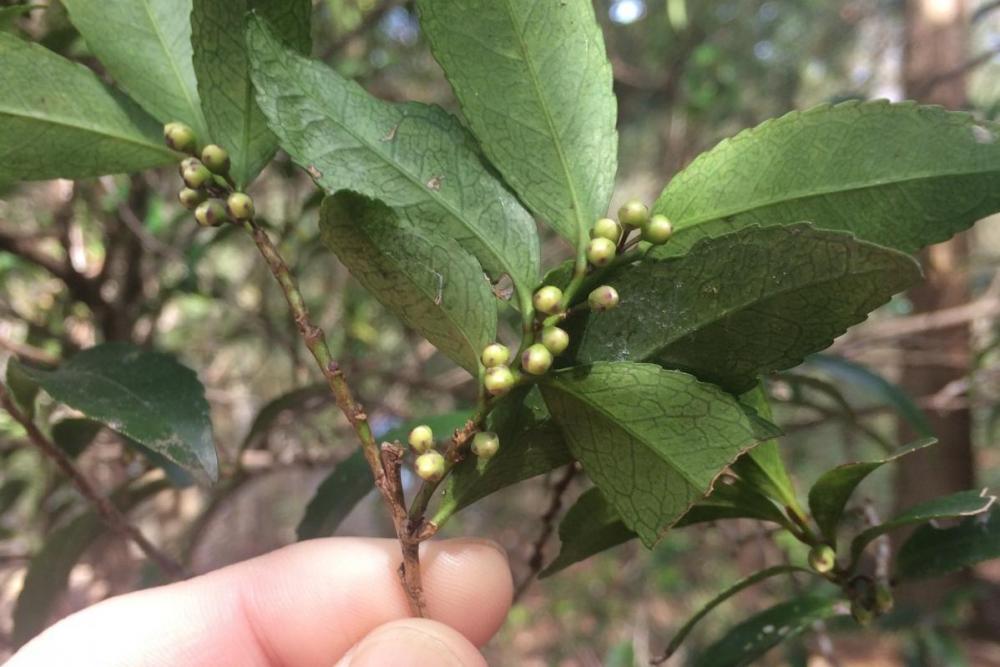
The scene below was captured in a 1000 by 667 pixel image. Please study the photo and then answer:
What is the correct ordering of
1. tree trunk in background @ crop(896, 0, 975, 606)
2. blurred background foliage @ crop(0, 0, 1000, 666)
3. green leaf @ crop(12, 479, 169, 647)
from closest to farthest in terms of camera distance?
green leaf @ crop(12, 479, 169, 647) < blurred background foliage @ crop(0, 0, 1000, 666) < tree trunk in background @ crop(896, 0, 975, 606)

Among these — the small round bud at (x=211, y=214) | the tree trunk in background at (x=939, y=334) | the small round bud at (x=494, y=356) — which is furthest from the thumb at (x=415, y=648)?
the tree trunk in background at (x=939, y=334)

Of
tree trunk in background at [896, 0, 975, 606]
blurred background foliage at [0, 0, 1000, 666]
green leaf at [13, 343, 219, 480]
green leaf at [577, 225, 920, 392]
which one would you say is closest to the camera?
green leaf at [577, 225, 920, 392]

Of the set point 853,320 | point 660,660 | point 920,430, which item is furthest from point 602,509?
point 920,430

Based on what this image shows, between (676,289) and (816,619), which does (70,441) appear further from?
(816,619)

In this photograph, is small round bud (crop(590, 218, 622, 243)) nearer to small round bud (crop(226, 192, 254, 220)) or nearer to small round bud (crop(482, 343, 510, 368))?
small round bud (crop(482, 343, 510, 368))

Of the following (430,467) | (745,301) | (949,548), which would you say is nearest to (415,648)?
(430,467)

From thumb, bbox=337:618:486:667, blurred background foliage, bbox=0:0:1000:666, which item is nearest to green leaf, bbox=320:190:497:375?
thumb, bbox=337:618:486:667
